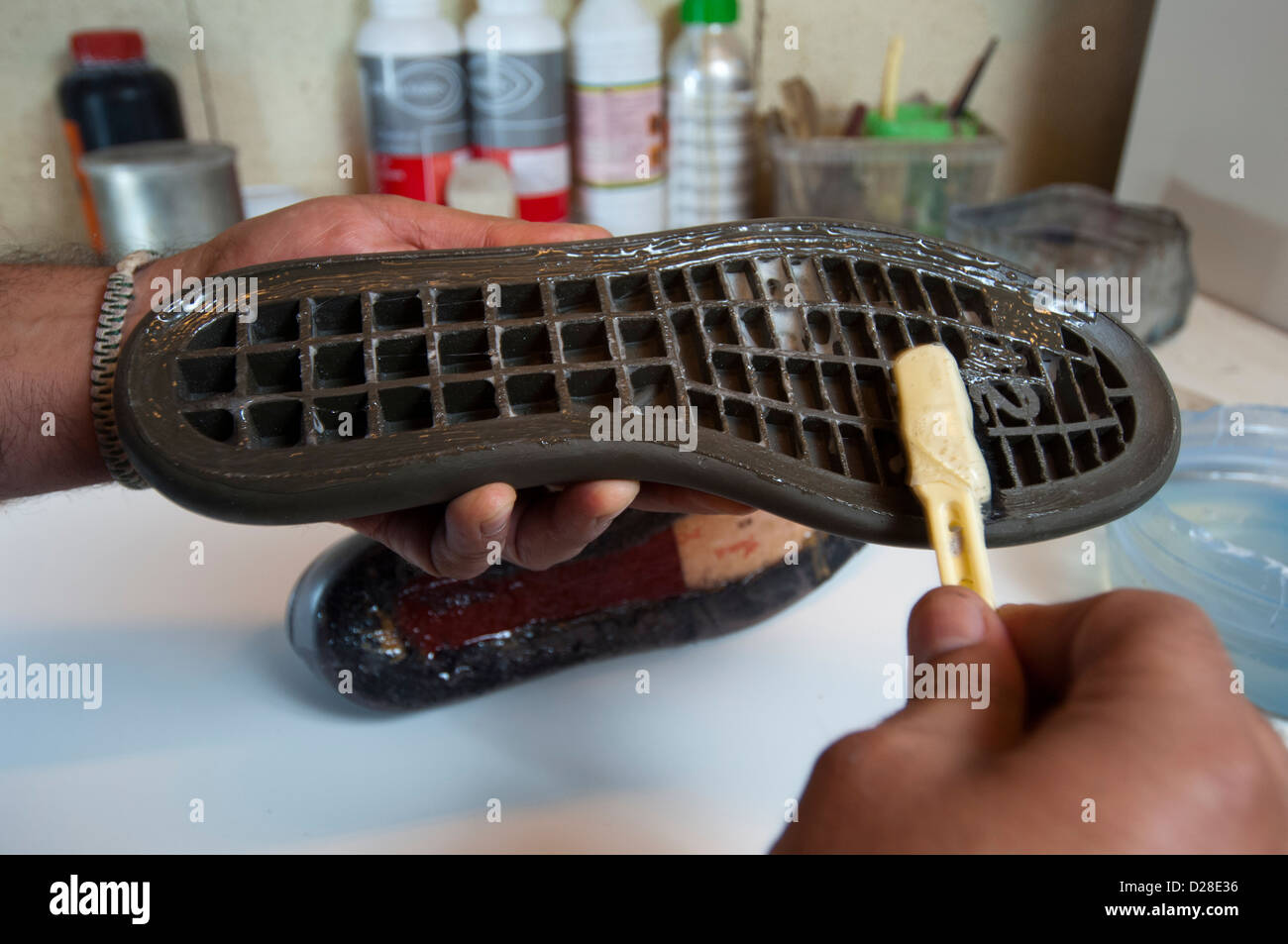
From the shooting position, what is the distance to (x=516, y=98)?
3.12 feet

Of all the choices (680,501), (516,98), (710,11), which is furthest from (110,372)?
(710,11)

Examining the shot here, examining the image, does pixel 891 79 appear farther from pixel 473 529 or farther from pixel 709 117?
pixel 473 529

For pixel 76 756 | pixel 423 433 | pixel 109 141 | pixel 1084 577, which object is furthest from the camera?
pixel 109 141

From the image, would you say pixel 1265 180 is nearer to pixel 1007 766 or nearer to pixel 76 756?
pixel 1007 766

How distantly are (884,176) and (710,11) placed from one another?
0.26m

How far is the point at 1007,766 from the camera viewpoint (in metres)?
0.28

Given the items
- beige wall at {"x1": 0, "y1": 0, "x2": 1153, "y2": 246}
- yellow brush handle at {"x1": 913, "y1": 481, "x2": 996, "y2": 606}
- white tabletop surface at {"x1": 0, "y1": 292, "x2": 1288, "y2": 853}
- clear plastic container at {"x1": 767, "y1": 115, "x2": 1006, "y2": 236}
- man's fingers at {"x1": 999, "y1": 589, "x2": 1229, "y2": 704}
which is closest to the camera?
man's fingers at {"x1": 999, "y1": 589, "x2": 1229, "y2": 704}

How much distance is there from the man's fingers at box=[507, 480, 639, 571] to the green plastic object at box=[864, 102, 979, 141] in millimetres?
709

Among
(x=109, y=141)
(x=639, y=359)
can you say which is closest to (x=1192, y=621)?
(x=639, y=359)

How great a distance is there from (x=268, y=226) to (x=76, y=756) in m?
0.35

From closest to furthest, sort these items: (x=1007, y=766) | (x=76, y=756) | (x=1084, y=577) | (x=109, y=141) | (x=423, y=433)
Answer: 1. (x=1007, y=766)
2. (x=423, y=433)
3. (x=76, y=756)
4. (x=1084, y=577)
5. (x=109, y=141)

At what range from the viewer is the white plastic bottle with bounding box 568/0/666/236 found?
38.2 inches

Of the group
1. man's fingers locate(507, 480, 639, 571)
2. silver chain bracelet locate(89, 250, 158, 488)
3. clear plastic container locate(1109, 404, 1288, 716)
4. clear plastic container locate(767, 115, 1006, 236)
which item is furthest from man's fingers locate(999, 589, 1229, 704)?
clear plastic container locate(767, 115, 1006, 236)

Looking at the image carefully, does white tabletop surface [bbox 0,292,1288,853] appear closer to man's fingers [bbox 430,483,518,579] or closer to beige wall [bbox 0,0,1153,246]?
man's fingers [bbox 430,483,518,579]
